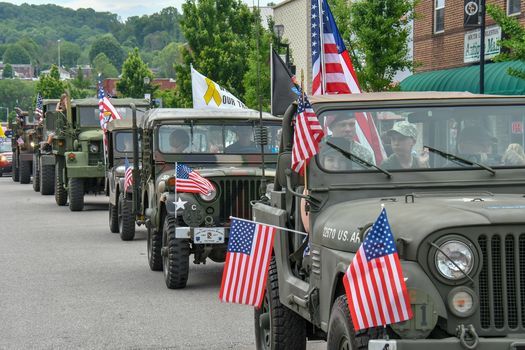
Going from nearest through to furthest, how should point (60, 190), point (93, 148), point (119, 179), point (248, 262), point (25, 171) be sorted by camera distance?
point (248, 262) → point (119, 179) → point (93, 148) → point (60, 190) → point (25, 171)

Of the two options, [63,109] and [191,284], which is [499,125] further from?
[63,109]

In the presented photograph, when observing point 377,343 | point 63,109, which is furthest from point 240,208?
point 63,109

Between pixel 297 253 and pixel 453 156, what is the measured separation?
118 centimetres

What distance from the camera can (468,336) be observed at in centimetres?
572

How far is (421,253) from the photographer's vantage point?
19.2 ft

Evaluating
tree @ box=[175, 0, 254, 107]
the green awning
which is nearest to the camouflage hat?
the green awning

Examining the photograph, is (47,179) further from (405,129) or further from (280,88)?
(405,129)

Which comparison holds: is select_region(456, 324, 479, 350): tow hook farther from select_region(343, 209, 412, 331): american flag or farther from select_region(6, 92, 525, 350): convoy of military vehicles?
select_region(343, 209, 412, 331): american flag

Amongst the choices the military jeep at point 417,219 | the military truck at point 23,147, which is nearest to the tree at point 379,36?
the military truck at point 23,147

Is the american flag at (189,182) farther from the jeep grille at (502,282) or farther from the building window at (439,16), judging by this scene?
the building window at (439,16)

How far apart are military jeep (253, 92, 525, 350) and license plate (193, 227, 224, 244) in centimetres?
388

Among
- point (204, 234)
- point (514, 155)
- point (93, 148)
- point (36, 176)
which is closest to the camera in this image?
point (514, 155)

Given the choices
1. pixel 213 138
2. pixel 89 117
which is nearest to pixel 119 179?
pixel 213 138

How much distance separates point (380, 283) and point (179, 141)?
30.2 feet
